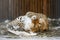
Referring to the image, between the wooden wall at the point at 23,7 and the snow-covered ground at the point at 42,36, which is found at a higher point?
the wooden wall at the point at 23,7

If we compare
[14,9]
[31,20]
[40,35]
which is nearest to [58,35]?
[40,35]

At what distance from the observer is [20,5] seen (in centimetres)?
256

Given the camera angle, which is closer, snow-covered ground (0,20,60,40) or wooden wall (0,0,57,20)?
snow-covered ground (0,20,60,40)

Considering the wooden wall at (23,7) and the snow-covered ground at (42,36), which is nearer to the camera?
the snow-covered ground at (42,36)

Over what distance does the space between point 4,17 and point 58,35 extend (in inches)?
35.2

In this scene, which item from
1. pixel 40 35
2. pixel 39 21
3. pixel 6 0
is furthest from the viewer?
pixel 6 0

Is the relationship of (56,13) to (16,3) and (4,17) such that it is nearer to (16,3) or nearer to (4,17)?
(16,3)

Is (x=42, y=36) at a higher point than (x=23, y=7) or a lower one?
lower

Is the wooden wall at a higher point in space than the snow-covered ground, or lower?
higher

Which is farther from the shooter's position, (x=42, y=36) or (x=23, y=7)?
(x=23, y=7)

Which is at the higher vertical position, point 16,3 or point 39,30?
point 16,3

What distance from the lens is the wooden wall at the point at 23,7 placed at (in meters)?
2.49

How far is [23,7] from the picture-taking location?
2564 mm

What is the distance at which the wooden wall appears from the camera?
249 centimetres
